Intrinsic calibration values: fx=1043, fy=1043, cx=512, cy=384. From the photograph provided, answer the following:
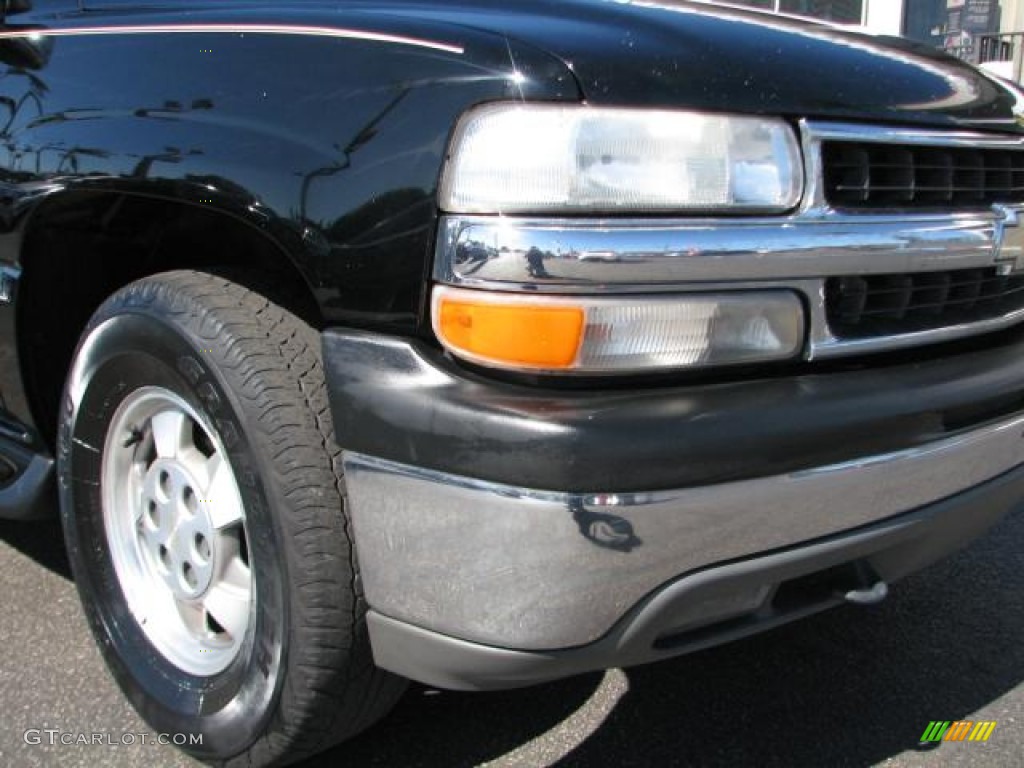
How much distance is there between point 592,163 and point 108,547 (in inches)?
59.2

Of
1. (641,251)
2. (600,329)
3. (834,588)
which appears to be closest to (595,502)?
(600,329)

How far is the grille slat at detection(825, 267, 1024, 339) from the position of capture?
5.88ft

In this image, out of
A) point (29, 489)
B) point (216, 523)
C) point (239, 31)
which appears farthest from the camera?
point (29, 489)

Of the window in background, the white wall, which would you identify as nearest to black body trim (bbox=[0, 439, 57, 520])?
the window in background

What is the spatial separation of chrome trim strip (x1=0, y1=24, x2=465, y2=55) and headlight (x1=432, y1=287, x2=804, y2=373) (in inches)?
16.7

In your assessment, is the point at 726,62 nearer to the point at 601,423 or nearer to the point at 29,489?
the point at 601,423

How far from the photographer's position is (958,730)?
7.84 feet

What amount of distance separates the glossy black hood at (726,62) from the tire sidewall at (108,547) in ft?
2.49

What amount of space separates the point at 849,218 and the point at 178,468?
4.55 feet

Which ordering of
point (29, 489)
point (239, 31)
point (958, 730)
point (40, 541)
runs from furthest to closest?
point (40, 541), point (29, 489), point (958, 730), point (239, 31)

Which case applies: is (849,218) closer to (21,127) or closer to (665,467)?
(665,467)

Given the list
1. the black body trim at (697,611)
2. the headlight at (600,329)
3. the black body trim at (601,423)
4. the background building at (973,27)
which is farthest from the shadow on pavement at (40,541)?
the background building at (973,27)

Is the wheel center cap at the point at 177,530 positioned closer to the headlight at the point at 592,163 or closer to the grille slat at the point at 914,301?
the headlight at the point at 592,163

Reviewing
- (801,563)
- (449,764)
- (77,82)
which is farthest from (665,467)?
(77,82)
